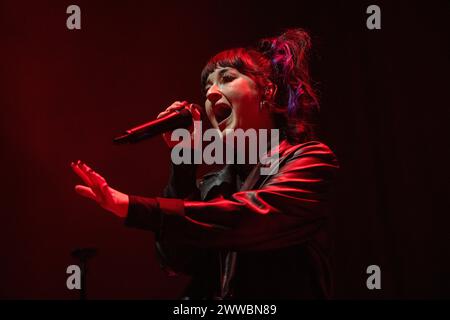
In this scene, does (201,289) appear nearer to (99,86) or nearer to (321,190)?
(321,190)

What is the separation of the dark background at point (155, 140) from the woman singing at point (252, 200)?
1.97ft

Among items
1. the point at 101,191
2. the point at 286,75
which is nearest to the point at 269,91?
the point at 286,75

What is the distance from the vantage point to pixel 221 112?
5.66 feet

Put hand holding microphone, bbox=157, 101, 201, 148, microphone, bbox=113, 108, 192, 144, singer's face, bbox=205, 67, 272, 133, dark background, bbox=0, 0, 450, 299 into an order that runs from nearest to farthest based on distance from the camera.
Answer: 1. microphone, bbox=113, 108, 192, 144
2. hand holding microphone, bbox=157, 101, 201, 148
3. singer's face, bbox=205, 67, 272, 133
4. dark background, bbox=0, 0, 450, 299

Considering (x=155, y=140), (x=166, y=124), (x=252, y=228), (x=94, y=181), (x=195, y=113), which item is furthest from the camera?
(x=155, y=140)

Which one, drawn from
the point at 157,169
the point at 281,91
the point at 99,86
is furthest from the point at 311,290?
the point at 99,86

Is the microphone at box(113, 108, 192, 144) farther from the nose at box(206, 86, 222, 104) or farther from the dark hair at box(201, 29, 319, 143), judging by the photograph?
the dark hair at box(201, 29, 319, 143)

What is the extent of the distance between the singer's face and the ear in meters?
0.03

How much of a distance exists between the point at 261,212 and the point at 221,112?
1.47 feet

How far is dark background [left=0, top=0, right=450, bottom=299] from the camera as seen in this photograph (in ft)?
7.34

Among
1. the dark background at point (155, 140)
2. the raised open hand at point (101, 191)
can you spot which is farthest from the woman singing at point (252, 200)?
the dark background at point (155, 140)

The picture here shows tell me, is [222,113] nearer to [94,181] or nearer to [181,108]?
[181,108]


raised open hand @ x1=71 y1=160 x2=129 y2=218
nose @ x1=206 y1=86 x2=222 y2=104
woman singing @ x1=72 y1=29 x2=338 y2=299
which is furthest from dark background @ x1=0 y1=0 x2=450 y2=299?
raised open hand @ x1=71 y1=160 x2=129 y2=218

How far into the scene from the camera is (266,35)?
248 centimetres
